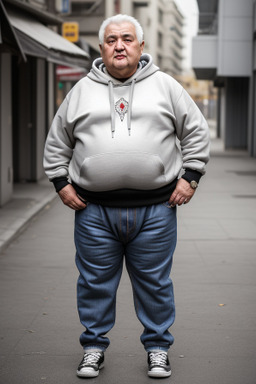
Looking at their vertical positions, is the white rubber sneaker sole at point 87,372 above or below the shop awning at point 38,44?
below

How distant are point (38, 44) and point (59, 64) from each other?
1.84 meters

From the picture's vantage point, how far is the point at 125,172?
150 inches

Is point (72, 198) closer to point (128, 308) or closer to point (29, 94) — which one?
point (128, 308)

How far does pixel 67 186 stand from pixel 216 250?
427 centimetres

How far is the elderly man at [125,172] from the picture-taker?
382cm

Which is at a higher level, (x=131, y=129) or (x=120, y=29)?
(x=120, y=29)

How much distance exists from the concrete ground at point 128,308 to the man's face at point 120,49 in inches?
65.7

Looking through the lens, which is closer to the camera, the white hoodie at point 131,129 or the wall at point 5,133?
the white hoodie at point 131,129

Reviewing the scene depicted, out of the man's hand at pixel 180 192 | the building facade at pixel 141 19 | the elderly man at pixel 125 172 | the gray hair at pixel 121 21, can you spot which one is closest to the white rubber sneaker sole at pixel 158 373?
the elderly man at pixel 125 172

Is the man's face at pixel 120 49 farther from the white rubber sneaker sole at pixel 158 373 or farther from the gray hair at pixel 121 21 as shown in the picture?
the white rubber sneaker sole at pixel 158 373

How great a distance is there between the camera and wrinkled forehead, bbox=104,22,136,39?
12.6 feet

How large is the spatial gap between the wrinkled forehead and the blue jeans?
92cm

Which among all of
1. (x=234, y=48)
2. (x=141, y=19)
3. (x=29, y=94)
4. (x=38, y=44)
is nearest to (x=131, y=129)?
(x=38, y=44)

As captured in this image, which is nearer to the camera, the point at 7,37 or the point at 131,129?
the point at 131,129
